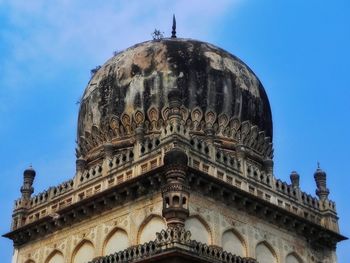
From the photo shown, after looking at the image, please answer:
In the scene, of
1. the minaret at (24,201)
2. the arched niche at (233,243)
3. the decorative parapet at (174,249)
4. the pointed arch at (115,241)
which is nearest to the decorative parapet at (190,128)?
the minaret at (24,201)

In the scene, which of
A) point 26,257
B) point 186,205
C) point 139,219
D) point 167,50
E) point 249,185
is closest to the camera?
point 186,205

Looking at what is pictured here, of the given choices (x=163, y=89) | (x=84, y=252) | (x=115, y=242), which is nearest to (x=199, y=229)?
(x=115, y=242)

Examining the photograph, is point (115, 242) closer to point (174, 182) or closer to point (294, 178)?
point (174, 182)

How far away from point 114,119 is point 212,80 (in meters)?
4.04

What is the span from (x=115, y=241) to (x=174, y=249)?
366 centimetres

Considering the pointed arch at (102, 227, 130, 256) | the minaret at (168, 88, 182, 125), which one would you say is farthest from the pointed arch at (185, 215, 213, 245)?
the minaret at (168, 88, 182, 125)

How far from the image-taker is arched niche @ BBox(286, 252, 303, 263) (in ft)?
69.8

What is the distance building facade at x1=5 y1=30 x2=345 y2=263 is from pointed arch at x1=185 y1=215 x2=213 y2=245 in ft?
0.12

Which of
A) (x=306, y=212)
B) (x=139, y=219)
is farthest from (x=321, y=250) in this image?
(x=139, y=219)

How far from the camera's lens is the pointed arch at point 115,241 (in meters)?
19.1

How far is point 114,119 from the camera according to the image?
23016 mm

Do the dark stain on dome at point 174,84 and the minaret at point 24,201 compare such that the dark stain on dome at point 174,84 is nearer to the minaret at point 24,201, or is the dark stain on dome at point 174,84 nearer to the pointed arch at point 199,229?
the minaret at point 24,201

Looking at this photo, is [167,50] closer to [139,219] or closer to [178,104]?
[178,104]

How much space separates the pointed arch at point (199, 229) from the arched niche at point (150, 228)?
786mm
